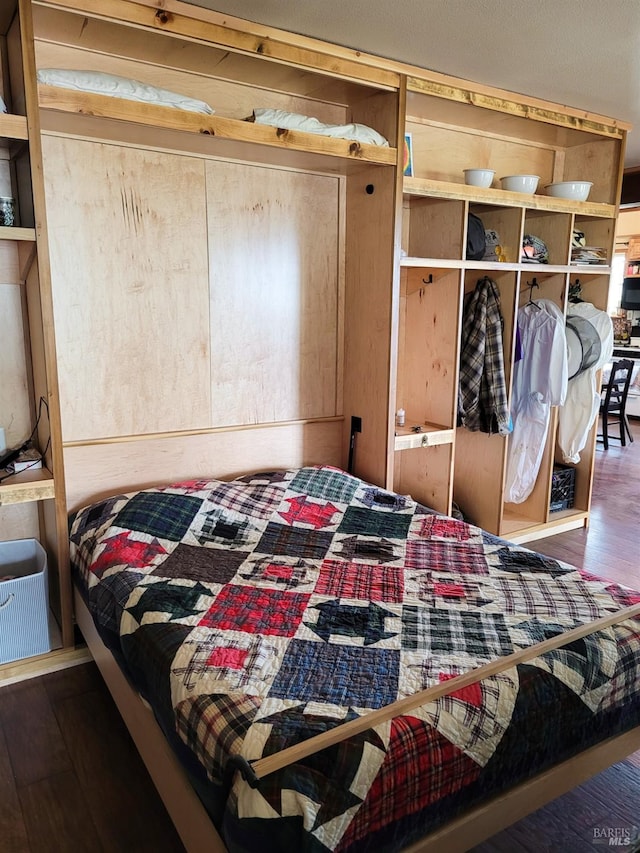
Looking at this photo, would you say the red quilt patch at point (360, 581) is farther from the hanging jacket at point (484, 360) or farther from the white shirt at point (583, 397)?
the white shirt at point (583, 397)

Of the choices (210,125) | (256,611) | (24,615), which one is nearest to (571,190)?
(210,125)

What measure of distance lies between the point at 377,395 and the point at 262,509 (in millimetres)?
866

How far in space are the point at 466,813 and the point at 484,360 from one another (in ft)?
7.98

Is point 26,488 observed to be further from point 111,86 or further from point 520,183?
point 520,183

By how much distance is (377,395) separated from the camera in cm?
309

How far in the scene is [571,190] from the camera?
139 inches

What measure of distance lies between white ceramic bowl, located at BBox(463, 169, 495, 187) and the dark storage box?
1.86 m

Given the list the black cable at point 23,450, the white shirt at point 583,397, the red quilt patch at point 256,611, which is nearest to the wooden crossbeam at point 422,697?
the red quilt patch at point 256,611

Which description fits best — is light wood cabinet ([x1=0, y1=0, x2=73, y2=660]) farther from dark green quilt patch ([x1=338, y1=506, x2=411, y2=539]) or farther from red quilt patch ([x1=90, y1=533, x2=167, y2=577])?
dark green quilt patch ([x1=338, y1=506, x2=411, y2=539])

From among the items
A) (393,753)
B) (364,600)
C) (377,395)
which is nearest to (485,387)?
(377,395)

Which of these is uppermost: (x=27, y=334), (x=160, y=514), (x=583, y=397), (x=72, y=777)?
(x=27, y=334)

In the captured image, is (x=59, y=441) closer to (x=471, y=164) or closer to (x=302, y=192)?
(x=302, y=192)

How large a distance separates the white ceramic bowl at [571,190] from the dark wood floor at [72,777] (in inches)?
125

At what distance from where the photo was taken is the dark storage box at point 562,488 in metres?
4.03
